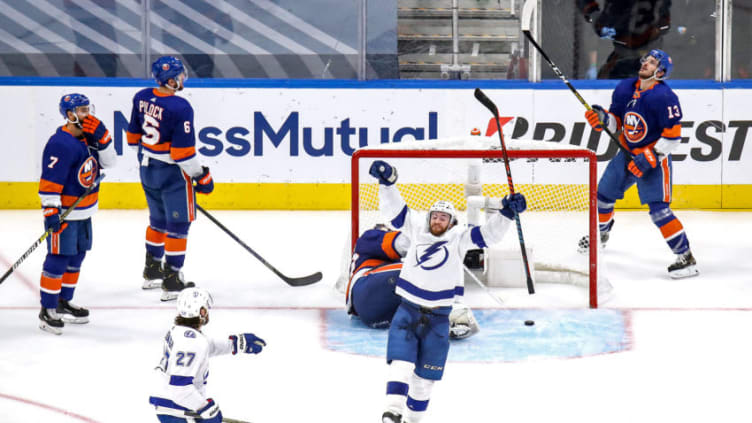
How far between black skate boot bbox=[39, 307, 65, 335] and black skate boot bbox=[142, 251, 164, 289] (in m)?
0.93

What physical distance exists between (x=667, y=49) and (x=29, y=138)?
16.1 ft

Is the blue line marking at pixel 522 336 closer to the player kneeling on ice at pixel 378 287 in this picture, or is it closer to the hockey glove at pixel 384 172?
the player kneeling on ice at pixel 378 287

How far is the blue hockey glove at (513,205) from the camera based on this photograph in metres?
3.73

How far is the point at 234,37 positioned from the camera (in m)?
8.28

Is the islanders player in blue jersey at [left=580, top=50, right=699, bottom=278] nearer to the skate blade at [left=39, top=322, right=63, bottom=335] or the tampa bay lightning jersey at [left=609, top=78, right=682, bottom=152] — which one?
the tampa bay lightning jersey at [left=609, top=78, right=682, bottom=152]

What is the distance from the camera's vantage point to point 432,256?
12.5 feet

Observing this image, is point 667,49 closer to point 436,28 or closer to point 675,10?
point 675,10

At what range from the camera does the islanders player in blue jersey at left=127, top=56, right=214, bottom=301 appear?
561cm

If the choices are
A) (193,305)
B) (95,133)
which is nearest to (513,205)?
(193,305)

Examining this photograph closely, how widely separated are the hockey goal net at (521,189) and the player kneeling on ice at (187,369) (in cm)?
239

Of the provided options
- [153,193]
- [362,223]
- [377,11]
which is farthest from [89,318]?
[377,11]

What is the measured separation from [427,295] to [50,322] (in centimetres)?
213

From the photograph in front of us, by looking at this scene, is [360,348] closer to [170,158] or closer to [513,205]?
[513,205]

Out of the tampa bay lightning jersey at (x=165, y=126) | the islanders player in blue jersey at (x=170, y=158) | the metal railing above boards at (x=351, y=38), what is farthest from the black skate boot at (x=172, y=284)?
the metal railing above boards at (x=351, y=38)
